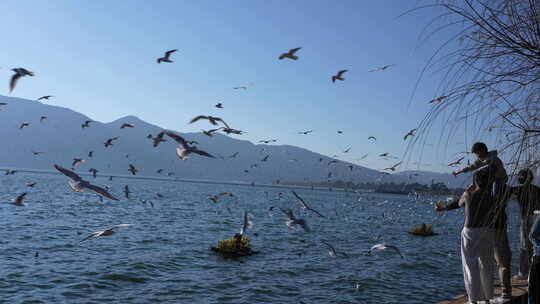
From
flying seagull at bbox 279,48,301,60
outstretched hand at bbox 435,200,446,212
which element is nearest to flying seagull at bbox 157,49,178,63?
flying seagull at bbox 279,48,301,60

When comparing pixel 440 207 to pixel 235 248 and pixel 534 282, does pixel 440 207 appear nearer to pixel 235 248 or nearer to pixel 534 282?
pixel 534 282

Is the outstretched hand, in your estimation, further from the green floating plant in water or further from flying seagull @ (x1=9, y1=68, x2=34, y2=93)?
the green floating plant in water

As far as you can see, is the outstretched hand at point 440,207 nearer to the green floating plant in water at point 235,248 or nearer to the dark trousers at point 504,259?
the dark trousers at point 504,259

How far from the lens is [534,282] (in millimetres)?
5129

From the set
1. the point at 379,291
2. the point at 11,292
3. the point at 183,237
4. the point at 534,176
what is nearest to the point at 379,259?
the point at 379,291

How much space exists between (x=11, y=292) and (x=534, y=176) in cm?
1347

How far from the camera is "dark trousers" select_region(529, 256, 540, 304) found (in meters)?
5.05

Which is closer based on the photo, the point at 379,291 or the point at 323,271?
the point at 379,291

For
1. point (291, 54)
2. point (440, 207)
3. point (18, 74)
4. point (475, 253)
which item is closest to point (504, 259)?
point (475, 253)

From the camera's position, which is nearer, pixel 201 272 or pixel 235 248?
pixel 201 272

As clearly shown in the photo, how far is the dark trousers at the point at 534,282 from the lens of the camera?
505 cm

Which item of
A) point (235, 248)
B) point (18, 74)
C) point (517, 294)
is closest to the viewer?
point (517, 294)

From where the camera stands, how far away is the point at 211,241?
2312 centimetres

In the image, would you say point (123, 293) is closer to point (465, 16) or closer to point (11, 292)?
point (11, 292)
